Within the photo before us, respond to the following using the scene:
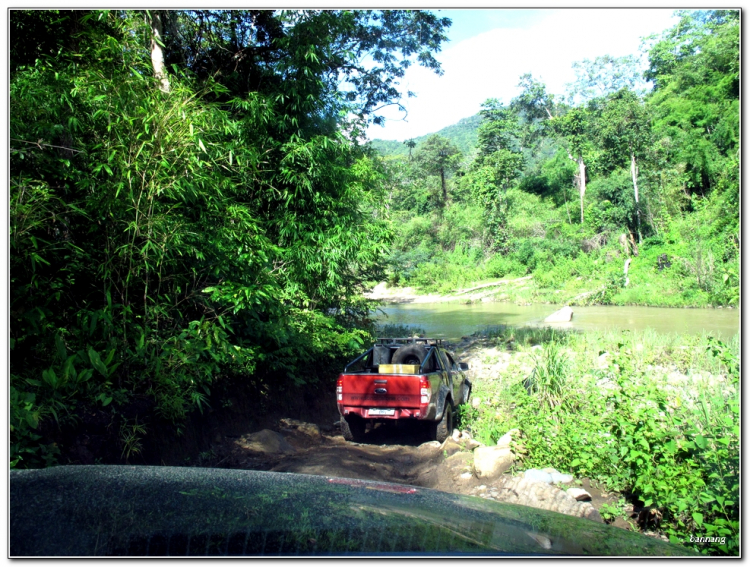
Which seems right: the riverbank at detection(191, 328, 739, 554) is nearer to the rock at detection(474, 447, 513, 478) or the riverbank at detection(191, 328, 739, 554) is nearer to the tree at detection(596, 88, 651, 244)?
the rock at detection(474, 447, 513, 478)

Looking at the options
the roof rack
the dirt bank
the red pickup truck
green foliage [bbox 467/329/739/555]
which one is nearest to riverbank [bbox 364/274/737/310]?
the dirt bank

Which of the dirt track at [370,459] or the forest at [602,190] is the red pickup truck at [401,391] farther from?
the forest at [602,190]

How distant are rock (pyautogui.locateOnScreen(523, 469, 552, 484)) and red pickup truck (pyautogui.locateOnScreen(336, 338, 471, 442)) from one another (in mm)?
1863

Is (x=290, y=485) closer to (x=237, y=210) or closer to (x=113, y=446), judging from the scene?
(x=113, y=446)

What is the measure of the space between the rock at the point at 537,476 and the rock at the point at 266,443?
305 cm

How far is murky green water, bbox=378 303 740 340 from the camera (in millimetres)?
19234

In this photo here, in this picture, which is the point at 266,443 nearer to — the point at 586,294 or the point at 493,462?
the point at 493,462

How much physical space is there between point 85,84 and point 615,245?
33.1 m

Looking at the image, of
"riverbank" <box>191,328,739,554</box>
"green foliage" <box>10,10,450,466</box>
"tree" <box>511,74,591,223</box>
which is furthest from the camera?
"tree" <box>511,74,591,223</box>

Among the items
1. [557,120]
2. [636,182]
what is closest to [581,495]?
[636,182]

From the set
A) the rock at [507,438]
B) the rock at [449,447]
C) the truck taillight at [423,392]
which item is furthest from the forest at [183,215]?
the rock at [507,438]

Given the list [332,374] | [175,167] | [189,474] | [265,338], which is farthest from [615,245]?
[189,474]

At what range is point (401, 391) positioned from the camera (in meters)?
7.16

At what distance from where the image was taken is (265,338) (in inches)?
300
